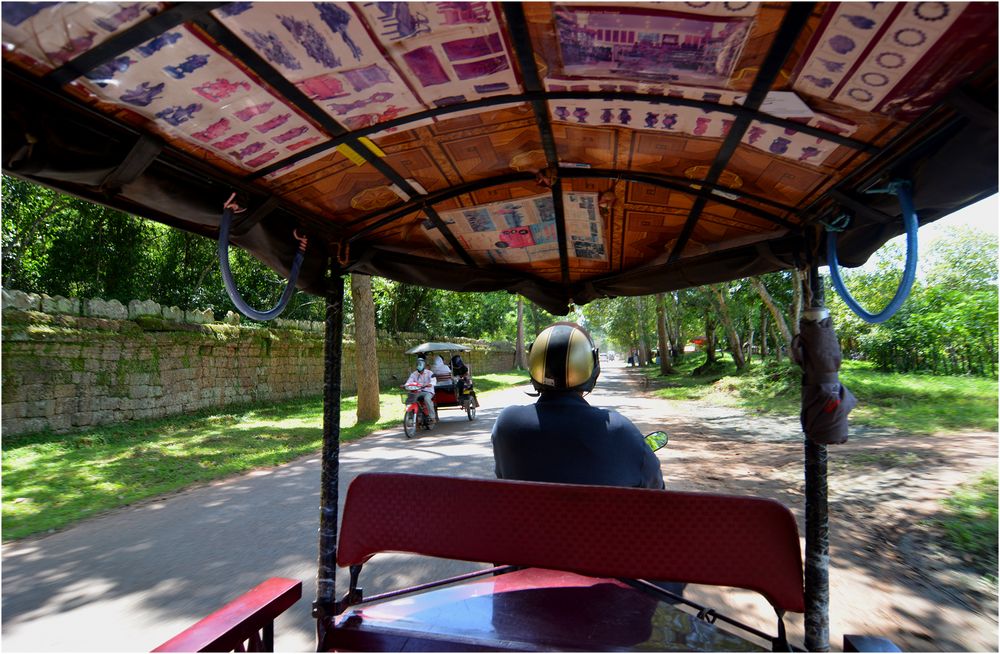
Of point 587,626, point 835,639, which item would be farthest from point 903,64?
point 835,639

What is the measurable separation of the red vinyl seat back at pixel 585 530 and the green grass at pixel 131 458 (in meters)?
5.01

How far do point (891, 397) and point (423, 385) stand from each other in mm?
11738

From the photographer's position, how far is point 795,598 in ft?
5.09

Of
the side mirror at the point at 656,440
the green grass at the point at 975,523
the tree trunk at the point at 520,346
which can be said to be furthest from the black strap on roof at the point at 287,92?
the tree trunk at the point at 520,346

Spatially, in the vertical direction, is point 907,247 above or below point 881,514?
above

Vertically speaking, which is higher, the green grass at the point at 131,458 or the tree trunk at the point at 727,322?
the tree trunk at the point at 727,322

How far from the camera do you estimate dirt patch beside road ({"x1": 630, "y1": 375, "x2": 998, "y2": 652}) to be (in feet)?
10.2

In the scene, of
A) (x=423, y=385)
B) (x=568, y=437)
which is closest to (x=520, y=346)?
(x=423, y=385)

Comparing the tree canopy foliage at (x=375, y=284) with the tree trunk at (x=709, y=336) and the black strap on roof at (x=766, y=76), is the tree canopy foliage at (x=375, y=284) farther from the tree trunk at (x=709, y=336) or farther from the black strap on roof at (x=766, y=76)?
the black strap on roof at (x=766, y=76)

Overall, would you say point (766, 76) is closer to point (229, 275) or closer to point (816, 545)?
point (816, 545)

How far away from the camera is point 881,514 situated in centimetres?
509

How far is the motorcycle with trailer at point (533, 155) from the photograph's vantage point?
1.37 meters

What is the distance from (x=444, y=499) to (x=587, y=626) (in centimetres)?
71

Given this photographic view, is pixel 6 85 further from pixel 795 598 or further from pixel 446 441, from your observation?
pixel 446 441
